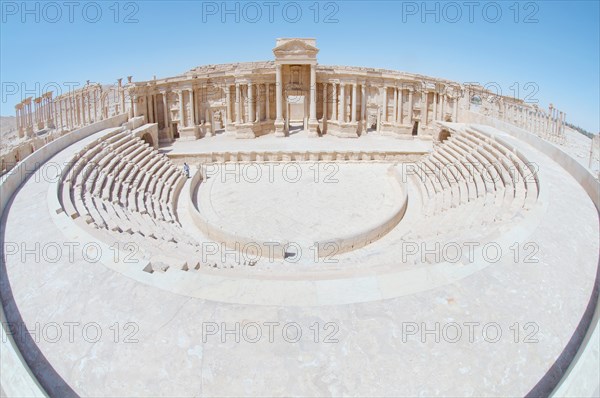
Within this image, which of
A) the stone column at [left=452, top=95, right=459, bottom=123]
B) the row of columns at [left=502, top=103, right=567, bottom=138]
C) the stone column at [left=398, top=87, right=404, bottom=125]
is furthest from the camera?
the stone column at [left=398, top=87, right=404, bottom=125]

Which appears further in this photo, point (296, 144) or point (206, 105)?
point (206, 105)

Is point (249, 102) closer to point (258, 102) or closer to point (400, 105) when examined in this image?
point (258, 102)

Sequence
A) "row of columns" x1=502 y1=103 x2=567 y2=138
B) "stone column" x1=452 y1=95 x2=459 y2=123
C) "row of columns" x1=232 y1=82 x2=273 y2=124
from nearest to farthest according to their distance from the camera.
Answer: "row of columns" x1=502 y1=103 x2=567 y2=138 < "stone column" x1=452 y1=95 x2=459 y2=123 < "row of columns" x1=232 y1=82 x2=273 y2=124

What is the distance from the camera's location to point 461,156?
66.6 ft

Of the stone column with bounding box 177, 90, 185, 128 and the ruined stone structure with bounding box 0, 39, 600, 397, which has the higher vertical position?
the stone column with bounding box 177, 90, 185, 128

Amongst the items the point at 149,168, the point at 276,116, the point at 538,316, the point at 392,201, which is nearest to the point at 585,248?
the point at 538,316

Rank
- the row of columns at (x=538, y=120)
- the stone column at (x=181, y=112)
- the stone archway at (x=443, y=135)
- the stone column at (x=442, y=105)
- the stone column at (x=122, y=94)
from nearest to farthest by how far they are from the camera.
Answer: the row of columns at (x=538, y=120) < the stone archway at (x=443, y=135) < the stone column at (x=122, y=94) < the stone column at (x=442, y=105) < the stone column at (x=181, y=112)

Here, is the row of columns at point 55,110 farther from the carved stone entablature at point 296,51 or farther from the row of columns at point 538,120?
the row of columns at point 538,120

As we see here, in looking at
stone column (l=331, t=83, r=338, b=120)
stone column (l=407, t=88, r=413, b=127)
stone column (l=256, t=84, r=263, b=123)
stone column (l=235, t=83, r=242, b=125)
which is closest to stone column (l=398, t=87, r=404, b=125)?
stone column (l=407, t=88, r=413, b=127)

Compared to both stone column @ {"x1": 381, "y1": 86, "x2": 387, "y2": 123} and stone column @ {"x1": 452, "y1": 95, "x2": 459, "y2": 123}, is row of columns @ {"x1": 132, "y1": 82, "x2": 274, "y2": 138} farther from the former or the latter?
stone column @ {"x1": 452, "y1": 95, "x2": 459, "y2": 123}

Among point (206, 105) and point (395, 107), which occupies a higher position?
point (206, 105)

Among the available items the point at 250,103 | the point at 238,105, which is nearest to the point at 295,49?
the point at 250,103

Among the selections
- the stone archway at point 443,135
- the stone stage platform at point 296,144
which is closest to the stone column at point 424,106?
the stone stage platform at point 296,144

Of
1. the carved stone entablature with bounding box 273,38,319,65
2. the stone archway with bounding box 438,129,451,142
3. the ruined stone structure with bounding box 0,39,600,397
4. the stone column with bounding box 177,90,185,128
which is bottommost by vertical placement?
the ruined stone structure with bounding box 0,39,600,397
